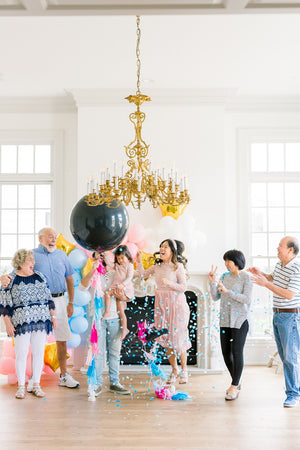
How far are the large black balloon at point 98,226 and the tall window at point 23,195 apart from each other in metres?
2.88

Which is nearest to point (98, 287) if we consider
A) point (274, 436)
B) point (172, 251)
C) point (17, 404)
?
point (172, 251)

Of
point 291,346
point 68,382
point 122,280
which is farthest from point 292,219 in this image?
point 68,382

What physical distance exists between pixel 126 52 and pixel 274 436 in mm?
3743

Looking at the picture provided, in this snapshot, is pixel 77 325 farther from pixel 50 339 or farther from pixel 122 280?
pixel 122 280

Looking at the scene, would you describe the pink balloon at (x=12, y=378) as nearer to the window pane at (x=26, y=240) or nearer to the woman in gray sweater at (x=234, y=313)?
the window pane at (x=26, y=240)

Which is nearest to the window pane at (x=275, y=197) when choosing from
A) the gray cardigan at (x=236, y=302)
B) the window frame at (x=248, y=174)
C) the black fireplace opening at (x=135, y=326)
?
the window frame at (x=248, y=174)

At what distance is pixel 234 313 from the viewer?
4664 mm

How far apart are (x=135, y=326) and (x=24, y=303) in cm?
183

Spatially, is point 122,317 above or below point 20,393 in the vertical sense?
above

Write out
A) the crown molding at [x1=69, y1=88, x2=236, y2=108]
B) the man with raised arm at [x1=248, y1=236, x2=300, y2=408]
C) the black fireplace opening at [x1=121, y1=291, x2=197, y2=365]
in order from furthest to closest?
the crown molding at [x1=69, y1=88, x2=236, y2=108]
the black fireplace opening at [x1=121, y1=291, x2=197, y2=365]
the man with raised arm at [x1=248, y1=236, x2=300, y2=408]

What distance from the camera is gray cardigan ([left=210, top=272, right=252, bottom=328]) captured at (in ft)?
15.3

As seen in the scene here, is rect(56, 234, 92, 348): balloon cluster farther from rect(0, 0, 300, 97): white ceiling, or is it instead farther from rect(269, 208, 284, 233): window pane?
rect(269, 208, 284, 233): window pane

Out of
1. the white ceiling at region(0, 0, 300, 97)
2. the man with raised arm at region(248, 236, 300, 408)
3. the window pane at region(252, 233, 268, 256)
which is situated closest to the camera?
the man with raised arm at region(248, 236, 300, 408)

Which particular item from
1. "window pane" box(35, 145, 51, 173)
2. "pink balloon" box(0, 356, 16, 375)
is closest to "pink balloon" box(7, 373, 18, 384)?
"pink balloon" box(0, 356, 16, 375)
